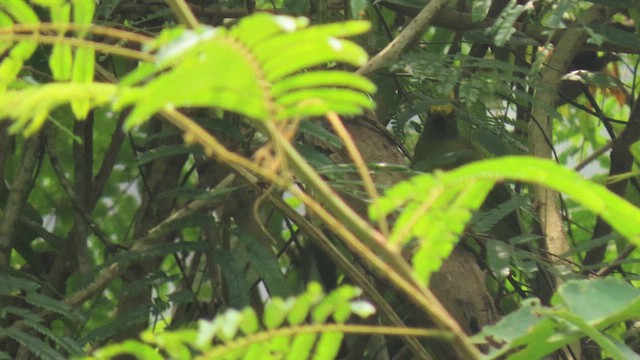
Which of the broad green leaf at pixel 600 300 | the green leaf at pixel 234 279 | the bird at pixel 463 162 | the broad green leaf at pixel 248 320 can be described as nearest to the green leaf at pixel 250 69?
the broad green leaf at pixel 248 320

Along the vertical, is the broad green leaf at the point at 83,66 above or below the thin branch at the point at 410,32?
above

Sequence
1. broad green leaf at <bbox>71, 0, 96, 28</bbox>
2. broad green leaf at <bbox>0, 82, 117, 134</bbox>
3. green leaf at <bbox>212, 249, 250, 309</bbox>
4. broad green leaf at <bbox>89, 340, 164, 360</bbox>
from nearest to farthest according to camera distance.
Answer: broad green leaf at <bbox>0, 82, 117, 134</bbox>
broad green leaf at <bbox>89, 340, 164, 360</bbox>
broad green leaf at <bbox>71, 0, 96, 28</bbox>
green leaf at <bbox>212, 249, 250, 309</bbox>

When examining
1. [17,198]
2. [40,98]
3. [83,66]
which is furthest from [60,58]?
[17,198]

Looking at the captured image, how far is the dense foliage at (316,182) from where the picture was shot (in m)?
0.63

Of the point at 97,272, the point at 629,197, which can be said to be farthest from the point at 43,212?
the point at 629,197

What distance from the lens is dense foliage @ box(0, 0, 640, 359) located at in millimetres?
630

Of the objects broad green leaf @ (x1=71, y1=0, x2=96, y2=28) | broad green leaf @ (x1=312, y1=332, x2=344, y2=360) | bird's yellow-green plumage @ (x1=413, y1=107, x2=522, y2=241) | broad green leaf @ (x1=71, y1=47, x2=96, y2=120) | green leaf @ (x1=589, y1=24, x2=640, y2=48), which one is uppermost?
broad green leaf @ (x1=71, y1=0, x2=96, y2=28)

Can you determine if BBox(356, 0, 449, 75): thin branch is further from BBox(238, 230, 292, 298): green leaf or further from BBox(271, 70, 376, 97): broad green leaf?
BBox(271, 70, 376, 97): broad green leaf

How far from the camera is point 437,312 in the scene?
0.63m

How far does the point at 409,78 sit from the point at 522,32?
20 cm

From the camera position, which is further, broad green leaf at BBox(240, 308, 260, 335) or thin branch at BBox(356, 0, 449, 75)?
thin branch at BBox(356, 0, 449, 75)

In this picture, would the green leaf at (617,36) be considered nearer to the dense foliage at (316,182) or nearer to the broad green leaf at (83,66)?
the dense foliage at (316,182)

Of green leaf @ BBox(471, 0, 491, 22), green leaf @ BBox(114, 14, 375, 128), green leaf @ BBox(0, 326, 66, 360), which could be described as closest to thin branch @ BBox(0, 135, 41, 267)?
green leaf @ BBox(0, 326, 66, 360)

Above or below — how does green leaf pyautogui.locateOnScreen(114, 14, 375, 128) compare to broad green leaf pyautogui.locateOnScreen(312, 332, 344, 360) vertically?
above
